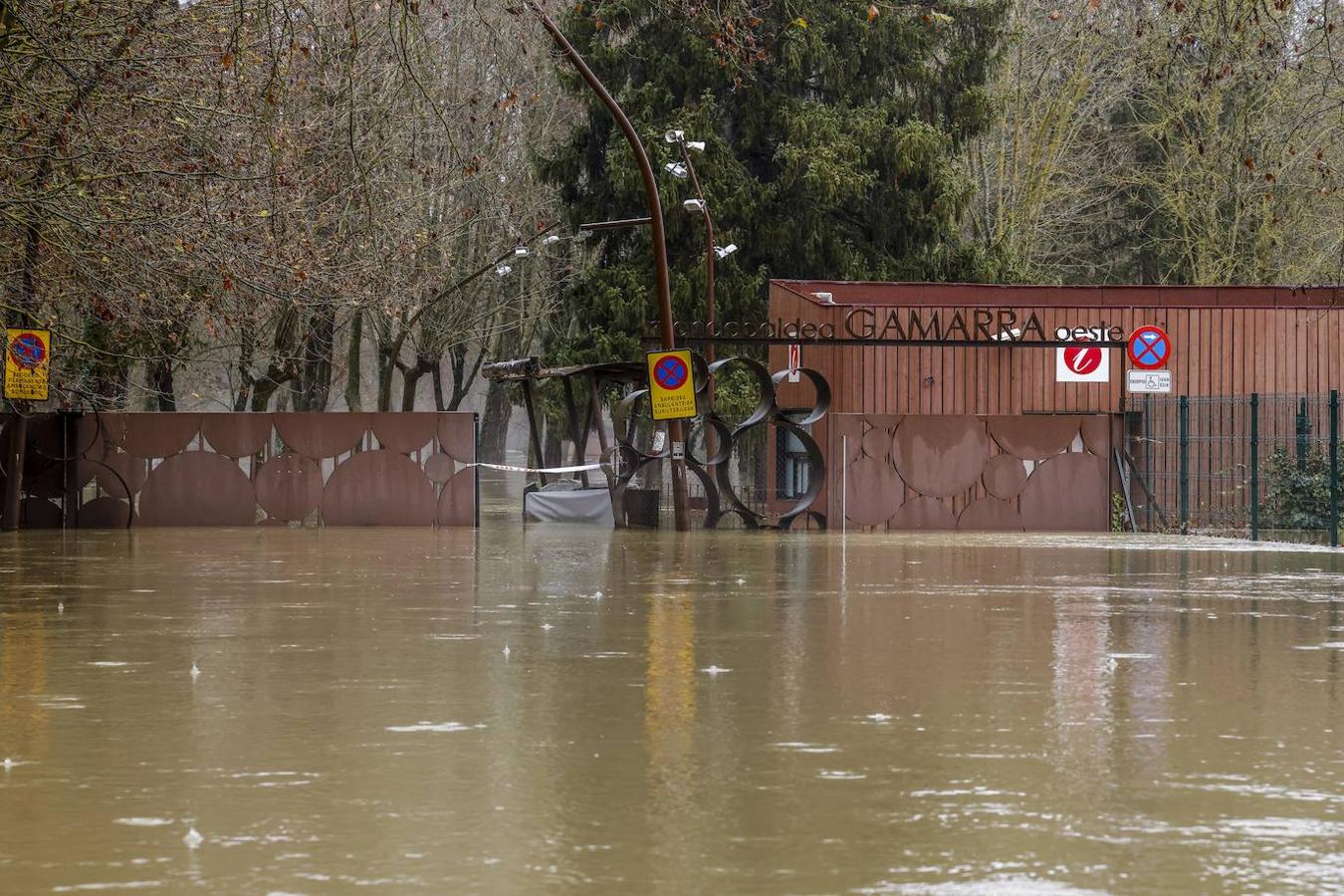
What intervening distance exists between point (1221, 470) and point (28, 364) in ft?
62.6

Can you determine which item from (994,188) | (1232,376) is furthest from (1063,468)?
(994,188)

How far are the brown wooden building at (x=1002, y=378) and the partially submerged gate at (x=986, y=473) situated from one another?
2 cm

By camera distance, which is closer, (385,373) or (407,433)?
(407,433)

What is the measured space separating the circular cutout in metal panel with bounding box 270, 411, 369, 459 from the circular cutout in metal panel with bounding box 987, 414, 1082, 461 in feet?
34.7

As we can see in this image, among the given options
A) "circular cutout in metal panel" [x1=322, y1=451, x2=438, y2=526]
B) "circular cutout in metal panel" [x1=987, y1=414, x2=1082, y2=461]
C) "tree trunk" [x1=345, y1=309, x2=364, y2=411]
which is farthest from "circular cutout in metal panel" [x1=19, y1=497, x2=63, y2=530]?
"tree trunk" [x1=345, y1=309, x2=364, y2=411]

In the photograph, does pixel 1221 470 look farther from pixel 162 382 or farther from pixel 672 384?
pixel 162 382

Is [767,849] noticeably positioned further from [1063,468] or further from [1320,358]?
[1320,358]

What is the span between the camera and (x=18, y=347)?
26797mm

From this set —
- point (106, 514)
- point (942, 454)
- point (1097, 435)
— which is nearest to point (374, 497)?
point (106, 514)

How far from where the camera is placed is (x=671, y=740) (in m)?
8.85

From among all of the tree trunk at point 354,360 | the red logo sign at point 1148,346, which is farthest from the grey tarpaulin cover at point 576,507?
the tree trunk at point 354,360

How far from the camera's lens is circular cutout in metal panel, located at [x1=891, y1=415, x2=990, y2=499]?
32.6 m

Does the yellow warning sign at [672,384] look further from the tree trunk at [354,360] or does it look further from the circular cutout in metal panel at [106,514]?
the tree trunk at [354,360]

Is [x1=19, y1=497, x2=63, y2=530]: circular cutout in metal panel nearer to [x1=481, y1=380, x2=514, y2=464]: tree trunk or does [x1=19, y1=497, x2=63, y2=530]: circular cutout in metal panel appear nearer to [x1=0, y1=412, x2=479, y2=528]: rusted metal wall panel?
[x1=0, y1=412, x2=479, y2=528]: rusted metal wall panel
